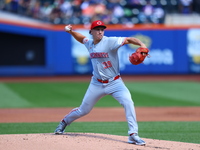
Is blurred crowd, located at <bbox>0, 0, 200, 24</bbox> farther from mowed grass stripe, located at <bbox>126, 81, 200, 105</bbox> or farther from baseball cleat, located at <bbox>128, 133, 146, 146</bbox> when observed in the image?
baseball cleat, located at <bbox>128, 133, 146, 146</bbox>

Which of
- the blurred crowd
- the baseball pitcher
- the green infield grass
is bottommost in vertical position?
the green infield grass

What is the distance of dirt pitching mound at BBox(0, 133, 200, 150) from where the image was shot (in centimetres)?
619

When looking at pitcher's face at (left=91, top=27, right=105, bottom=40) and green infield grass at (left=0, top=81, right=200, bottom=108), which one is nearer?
pitcher's face at (left=91, top=27, right=105, bottom=40)

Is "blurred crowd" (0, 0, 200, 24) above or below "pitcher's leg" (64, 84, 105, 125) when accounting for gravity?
above

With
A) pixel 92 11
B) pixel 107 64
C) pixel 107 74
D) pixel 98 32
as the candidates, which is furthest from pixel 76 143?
pixel 92 11

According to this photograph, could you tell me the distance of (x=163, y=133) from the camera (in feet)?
26.5

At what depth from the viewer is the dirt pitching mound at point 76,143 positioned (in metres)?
6.19

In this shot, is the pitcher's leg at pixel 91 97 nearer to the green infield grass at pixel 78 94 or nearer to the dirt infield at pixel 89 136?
the dirt infield at pixel 89 136

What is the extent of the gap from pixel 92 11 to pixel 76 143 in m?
17.4

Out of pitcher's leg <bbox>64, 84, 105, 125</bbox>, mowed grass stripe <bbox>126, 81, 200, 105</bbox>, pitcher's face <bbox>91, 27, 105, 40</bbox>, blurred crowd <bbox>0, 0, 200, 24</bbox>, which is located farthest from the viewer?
blurred crowd <bbox>0, 0, 200, 24</bbox>

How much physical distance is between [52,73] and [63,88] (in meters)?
5.35

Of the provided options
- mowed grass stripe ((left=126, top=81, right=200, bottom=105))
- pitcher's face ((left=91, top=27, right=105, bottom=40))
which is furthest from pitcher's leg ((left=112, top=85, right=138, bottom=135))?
mowed grass stripe ((left=126, top=81, right=200, bottom=105))

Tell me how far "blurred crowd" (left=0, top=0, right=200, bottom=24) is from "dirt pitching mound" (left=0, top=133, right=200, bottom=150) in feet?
53.9

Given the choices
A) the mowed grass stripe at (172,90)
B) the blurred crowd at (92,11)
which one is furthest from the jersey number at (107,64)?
the blurred crowd at (92,11)
